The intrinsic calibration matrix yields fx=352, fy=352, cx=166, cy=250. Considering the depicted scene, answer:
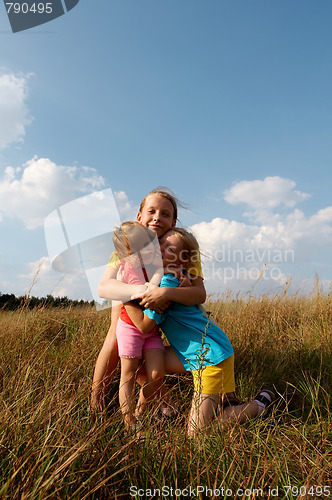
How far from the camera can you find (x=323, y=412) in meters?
2.50

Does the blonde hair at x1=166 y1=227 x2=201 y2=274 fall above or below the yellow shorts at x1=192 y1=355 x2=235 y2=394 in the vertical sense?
above

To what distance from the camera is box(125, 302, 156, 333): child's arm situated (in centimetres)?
236

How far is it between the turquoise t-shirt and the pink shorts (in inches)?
4.2

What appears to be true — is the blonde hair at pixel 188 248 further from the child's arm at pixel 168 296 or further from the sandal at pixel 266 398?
the sandal at pixel 266 398

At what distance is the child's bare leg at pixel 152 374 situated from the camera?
7.85 ft

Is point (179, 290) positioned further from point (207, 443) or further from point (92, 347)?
point (92, 347)

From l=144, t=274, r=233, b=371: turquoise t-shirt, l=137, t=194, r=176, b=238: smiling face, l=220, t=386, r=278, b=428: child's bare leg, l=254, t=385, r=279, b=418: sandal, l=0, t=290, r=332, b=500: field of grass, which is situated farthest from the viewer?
l=137, t=194, r=176, b=238: smiling face

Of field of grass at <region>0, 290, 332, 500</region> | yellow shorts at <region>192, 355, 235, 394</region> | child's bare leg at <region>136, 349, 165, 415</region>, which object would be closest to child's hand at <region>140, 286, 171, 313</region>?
child's bare leg at <region>136, 349, 165, 415</region>

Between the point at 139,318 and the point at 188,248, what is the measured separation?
614 mm

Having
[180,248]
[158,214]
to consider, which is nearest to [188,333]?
[180,248]

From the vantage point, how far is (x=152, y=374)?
2402 mm

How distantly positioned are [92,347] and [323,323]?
100 inches

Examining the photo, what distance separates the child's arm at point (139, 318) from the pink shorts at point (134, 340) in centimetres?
8

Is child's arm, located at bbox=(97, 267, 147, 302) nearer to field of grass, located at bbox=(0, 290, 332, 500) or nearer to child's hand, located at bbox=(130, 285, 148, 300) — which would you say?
child's hand, located at bbox=(130, 285, 148, 300)
